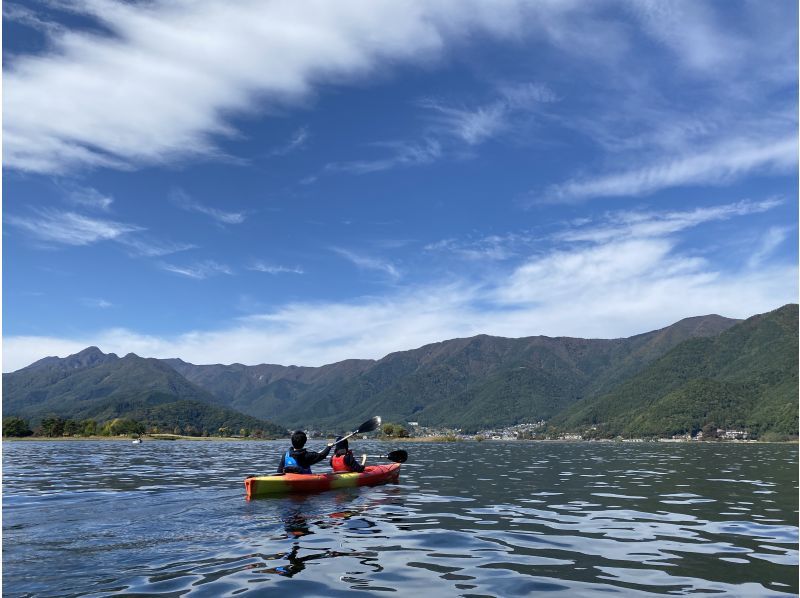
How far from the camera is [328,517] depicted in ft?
63.7

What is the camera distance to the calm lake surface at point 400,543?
1112 cm

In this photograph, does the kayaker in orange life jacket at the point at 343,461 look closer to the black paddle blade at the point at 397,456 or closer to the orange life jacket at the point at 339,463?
the orange life jacket at the point at 339,463

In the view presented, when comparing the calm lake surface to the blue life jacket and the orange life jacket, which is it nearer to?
the blue life jacket

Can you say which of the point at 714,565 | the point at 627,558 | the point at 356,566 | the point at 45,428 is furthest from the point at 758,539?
the point at 45,428

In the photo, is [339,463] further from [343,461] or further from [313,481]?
[313,481]

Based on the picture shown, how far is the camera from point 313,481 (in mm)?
25406

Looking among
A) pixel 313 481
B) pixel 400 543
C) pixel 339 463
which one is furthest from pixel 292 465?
pixel 400 543

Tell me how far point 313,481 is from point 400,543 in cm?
1112

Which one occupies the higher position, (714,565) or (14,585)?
(14,585)

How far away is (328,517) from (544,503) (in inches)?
368

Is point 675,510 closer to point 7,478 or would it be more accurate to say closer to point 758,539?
point 758,539

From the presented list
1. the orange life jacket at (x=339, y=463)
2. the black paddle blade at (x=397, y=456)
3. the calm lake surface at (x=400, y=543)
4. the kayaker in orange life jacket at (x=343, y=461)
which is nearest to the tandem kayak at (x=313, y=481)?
the calm lake surface at (x=400, y=543)

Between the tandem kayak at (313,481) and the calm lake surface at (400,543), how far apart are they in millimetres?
548

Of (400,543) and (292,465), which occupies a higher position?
(292,465)
